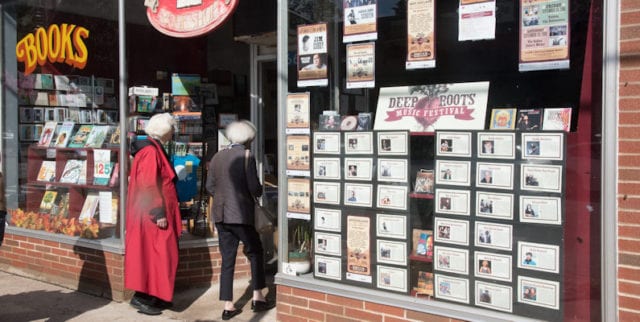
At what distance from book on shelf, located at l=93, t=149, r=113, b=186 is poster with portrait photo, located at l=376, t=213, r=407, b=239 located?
3.30 metres

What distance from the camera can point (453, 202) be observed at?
150 inches

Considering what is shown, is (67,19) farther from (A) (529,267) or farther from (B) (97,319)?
(A) (529,267)

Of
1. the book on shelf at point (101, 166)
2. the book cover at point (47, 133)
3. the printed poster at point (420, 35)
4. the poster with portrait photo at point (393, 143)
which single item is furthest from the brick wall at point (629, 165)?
the book cover at point (47, 133)

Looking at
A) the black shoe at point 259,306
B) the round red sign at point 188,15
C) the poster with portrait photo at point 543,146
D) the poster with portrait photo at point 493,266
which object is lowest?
the black shoe at point 259,306

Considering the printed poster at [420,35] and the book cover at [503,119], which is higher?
the printed poster at [420,35]

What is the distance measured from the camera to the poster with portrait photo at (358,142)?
13.7 feet

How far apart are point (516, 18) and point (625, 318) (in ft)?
6.25

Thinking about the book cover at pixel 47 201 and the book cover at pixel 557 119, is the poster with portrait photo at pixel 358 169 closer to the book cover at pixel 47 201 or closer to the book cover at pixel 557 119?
the book cover at pixel 557 119

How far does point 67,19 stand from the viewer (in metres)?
6.65

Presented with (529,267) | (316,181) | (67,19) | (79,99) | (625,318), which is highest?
(67,19)

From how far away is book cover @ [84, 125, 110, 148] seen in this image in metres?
6.28

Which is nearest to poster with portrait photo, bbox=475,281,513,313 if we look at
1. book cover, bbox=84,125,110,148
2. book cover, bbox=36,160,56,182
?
book cover, bbox=84,125,110,148

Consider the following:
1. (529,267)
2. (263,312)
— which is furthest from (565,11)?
(263,312)

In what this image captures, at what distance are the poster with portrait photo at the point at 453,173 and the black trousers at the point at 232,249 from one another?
1817 mm
